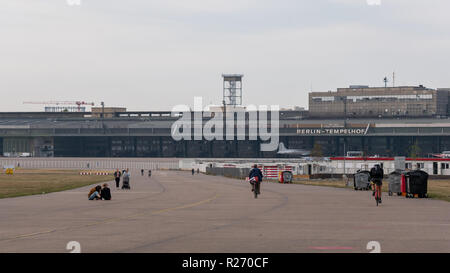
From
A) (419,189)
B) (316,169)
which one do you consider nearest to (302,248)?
(419,189)

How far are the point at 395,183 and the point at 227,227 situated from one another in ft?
69.0

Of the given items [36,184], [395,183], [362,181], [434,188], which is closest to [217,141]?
[36,184]

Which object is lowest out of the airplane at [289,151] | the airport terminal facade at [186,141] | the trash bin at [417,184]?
the trash bin at [417,184]

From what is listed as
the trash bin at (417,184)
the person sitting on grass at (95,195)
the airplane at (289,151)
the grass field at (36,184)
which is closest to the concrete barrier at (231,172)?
the grass field at (36,184)

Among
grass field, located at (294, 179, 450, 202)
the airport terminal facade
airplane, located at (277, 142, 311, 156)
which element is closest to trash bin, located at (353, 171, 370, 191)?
grass field, located at (294, 179, 450, 202)

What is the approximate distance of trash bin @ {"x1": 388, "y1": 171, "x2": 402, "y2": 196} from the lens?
39.4 m

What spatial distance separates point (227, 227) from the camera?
21172mm

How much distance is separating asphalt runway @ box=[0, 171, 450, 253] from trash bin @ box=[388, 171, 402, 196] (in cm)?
665

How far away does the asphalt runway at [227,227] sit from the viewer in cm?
1622

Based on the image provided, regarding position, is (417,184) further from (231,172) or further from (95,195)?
(231,172)

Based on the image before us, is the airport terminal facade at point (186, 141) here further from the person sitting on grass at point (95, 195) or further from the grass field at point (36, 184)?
the person sitting on grass at point (95, 195)

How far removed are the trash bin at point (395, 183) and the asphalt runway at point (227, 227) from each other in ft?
21.8

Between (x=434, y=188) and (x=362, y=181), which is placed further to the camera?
(x=434, y=188)
